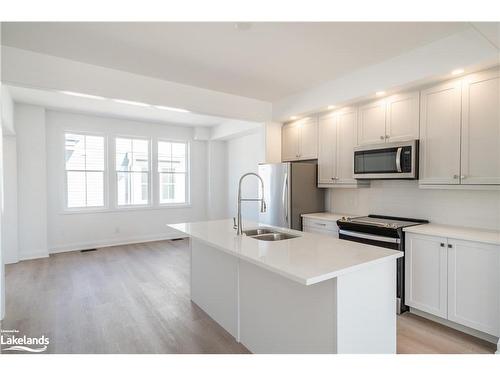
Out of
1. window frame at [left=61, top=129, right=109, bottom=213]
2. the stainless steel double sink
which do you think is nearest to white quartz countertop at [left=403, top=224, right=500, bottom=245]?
the stainless steel double sink

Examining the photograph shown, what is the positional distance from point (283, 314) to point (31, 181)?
504 centimetres

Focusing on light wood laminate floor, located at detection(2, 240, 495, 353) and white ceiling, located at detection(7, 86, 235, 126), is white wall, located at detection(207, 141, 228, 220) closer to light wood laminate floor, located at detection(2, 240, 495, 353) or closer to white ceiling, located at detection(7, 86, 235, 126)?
white ceiling, located at detection(7, 86, 235, 126)

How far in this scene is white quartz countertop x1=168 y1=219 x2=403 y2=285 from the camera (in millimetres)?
1471

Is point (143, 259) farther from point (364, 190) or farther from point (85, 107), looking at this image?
point (364, 190)

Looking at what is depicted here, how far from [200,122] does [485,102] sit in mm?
4921

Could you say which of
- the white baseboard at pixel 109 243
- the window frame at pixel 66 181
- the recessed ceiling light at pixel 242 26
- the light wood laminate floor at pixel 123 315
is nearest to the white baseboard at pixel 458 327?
the light wood laminate floor at pixel 123 315

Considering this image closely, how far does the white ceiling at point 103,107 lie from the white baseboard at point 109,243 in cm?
255

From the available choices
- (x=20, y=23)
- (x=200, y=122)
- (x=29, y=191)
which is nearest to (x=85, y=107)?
(x=29, y=191)

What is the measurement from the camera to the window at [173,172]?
6438 mm

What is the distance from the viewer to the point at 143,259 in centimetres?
479

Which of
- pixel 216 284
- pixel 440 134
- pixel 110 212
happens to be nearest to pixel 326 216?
pixel 440 134
